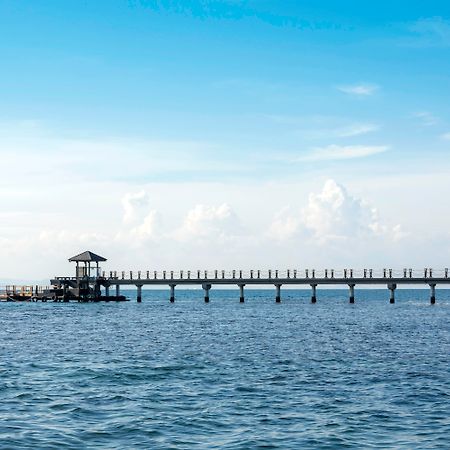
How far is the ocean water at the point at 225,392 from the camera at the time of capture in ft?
67.5

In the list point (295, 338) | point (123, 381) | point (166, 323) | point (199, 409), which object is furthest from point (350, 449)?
A: point (166, 323)

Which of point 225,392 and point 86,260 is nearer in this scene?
point 225,392

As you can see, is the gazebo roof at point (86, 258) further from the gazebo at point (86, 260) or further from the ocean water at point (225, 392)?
the ocean water at point (225, 392)

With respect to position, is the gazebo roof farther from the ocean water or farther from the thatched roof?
the ocean water

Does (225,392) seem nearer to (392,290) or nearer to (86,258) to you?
(86,258)

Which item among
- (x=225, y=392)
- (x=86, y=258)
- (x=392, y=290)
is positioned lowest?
(x=392, y=290)

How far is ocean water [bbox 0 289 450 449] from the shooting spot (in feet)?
67.5

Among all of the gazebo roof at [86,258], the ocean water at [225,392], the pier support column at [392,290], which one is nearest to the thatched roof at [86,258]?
the gazebo roof at [86,258]

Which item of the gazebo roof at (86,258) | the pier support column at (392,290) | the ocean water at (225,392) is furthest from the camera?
the gazebo roof at (86,258)

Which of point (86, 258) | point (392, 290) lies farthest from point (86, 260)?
point (392, 290)

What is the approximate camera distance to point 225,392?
27.1 metres

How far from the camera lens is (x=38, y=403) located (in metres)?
25.0

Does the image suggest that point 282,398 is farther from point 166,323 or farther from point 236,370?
point 166,323

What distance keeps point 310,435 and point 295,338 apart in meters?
29.1
